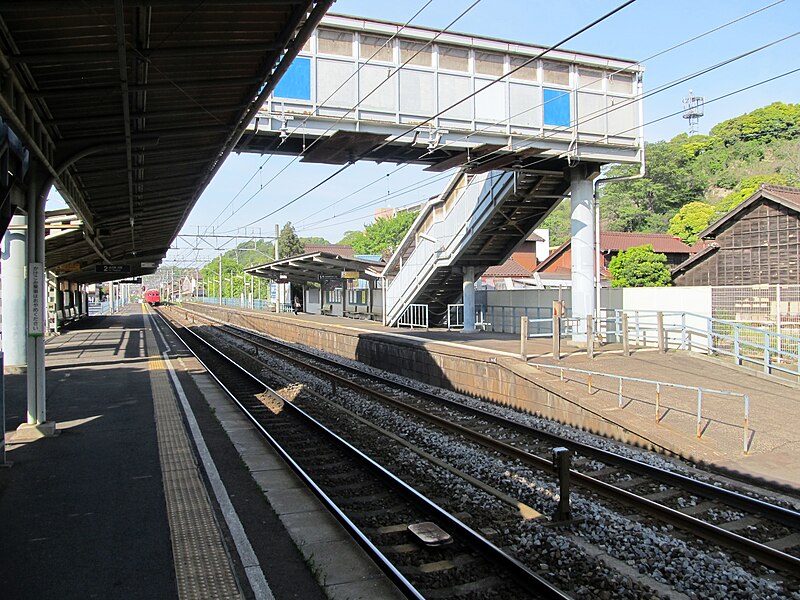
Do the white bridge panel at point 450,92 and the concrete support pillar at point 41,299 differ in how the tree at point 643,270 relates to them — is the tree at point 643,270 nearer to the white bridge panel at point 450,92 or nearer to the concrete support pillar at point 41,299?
the white bridge panel at point 450,92

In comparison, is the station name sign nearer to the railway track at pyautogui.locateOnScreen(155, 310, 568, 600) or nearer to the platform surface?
the platform surface

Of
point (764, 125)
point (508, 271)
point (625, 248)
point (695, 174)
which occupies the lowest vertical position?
point (508, 271)

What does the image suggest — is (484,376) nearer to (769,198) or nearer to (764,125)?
(769,198)

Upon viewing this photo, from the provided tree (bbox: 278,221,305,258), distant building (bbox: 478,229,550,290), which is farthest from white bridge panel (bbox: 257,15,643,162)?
tree (bbox: 278,221,305,258)

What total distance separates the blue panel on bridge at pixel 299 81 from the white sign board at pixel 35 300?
28.1ft

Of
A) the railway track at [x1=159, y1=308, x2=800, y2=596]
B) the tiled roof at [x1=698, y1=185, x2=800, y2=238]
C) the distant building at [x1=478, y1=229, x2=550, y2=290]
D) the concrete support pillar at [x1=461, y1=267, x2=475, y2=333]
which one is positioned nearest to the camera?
the railway track at [x1=159, y1=308, x2=800, y2=596]

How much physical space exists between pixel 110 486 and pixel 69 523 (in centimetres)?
105

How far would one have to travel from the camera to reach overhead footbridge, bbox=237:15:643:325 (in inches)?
625

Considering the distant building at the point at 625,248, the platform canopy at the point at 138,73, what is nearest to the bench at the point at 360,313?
the distant building at the point at 625,248

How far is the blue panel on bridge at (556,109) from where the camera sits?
59.4 ft

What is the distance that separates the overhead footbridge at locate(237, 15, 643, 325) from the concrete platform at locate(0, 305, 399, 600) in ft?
27.7

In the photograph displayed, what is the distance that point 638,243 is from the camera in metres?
40.4

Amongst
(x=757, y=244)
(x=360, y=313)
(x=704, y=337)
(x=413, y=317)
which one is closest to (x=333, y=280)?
(x=360, y=313)

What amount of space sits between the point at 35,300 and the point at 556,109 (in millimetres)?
14588
